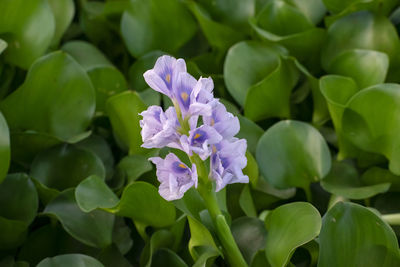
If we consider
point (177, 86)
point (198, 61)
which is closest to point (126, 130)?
point (198, 61)

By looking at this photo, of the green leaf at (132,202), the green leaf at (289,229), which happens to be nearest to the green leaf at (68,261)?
the green leaf at (132,202)

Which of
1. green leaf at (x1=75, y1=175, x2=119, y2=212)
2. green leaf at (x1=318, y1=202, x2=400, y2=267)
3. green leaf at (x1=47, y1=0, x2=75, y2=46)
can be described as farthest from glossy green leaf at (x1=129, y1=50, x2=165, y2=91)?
green leaf at (x1=318, y1=202, x2=400, y2=267)

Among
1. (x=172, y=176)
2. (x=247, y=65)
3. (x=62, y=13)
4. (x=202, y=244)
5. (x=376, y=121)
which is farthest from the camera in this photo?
(x=62, y=13)

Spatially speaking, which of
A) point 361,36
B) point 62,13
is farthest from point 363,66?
point 62,13

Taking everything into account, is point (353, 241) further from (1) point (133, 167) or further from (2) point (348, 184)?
(1) point (133, 167)

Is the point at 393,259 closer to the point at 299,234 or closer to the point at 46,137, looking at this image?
the point at 299,234

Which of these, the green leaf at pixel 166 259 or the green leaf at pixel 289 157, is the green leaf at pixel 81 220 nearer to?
the green leaf at pixel 166 259

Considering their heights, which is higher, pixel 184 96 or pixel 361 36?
pixel 184 96
